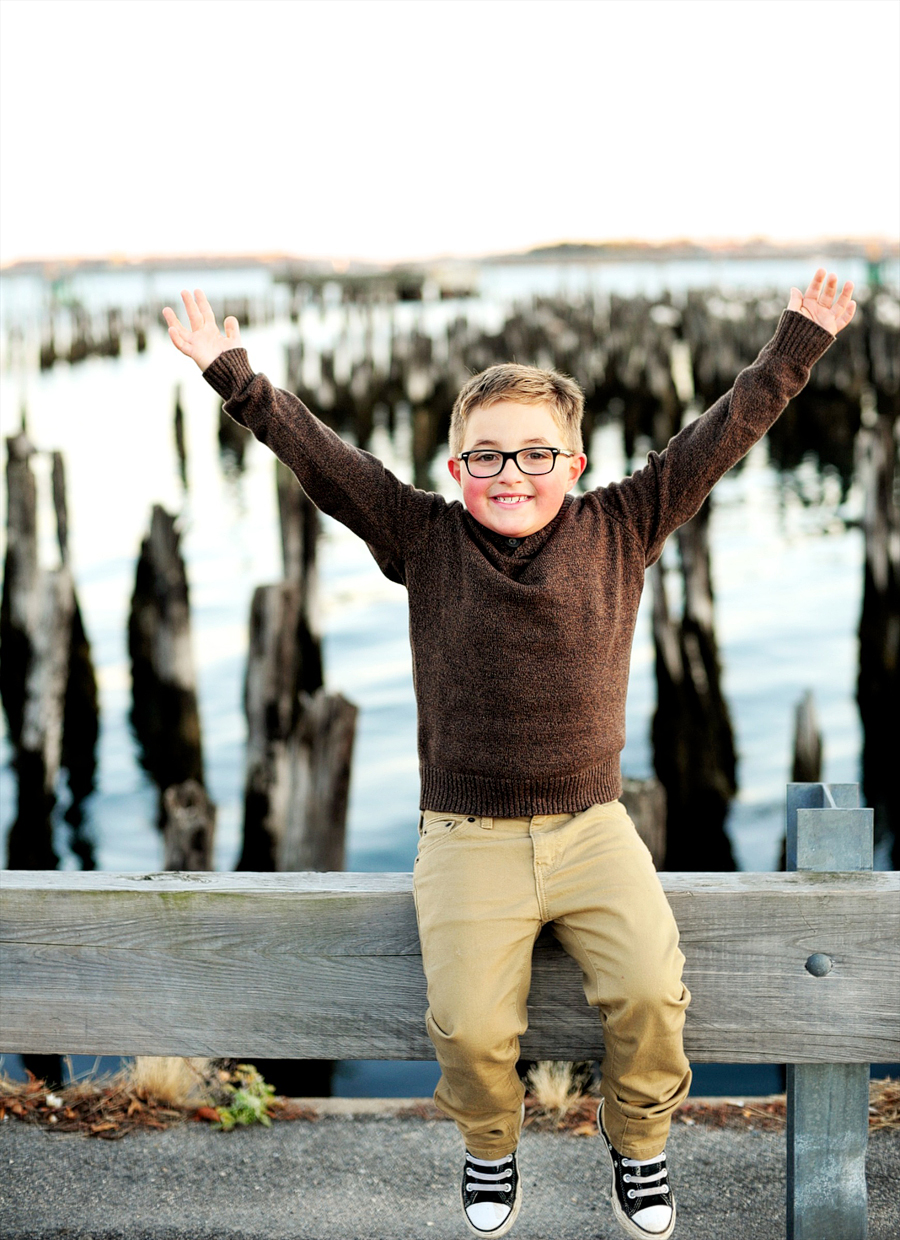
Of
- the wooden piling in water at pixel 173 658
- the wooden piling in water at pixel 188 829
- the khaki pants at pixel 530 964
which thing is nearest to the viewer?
the khaki pants at pixel 530 964

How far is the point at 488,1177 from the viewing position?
7.38ft

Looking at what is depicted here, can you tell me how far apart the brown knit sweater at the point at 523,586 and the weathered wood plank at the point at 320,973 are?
0.28 m

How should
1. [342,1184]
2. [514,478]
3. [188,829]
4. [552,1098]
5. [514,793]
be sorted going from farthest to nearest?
[188,829], [552,1098], [342,1184], [514,478], [514,793]

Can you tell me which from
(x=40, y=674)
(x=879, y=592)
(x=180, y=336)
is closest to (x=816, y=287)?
(x=180, y=336)

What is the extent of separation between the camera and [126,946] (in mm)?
2328

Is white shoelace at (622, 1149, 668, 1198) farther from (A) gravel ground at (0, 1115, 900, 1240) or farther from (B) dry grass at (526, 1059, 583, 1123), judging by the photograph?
(B) dry grass at (526, 1059, 583, 1123)

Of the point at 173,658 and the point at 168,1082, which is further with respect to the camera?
the point at 173,658

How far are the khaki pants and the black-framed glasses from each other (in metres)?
0.71

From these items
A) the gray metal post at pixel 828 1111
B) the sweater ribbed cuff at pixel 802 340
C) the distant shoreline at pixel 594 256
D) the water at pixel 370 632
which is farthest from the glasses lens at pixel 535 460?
the distant shoreline at pixel 594 256

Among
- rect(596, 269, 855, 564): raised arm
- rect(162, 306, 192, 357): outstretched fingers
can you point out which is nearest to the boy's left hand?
rect(596, 269, 855, 564): raised arm

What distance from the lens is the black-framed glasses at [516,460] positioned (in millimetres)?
2518

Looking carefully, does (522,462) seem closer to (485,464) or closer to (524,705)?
(485,464)

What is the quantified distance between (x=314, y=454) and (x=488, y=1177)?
1.40 metres

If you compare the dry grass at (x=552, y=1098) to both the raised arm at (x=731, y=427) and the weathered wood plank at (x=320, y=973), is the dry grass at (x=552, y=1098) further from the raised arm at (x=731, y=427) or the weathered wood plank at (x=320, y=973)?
the raised arm at (x=731, y=427)
